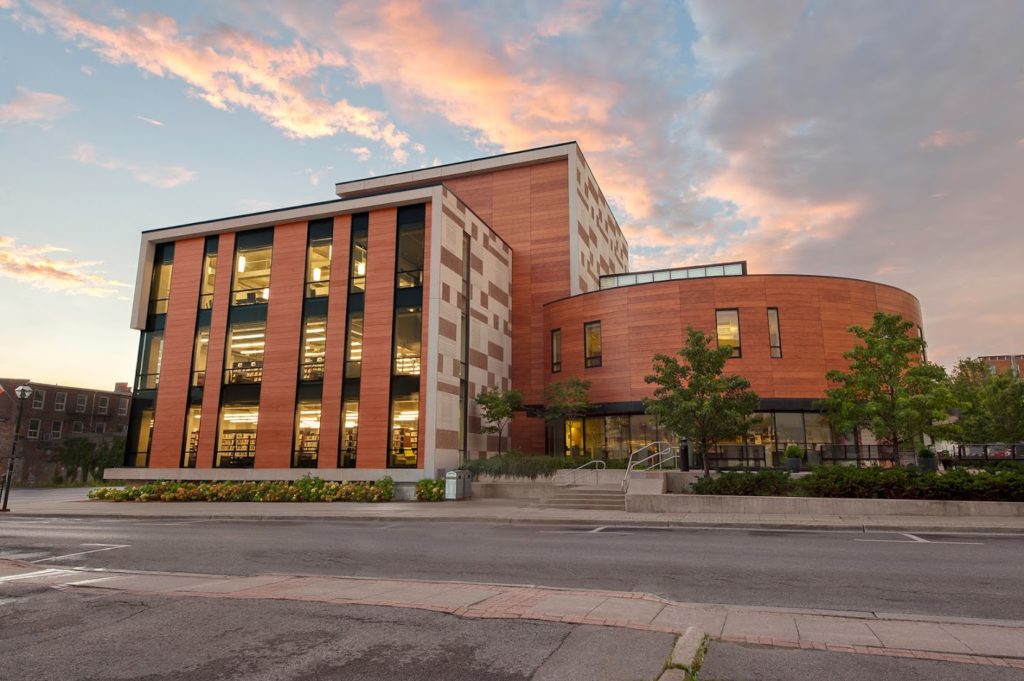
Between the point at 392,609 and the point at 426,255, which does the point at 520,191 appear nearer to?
the point at 426,255

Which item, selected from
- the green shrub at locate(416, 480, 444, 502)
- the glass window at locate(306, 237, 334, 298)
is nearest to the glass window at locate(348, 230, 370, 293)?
the glass window at locate(306, 237, 334, 298)

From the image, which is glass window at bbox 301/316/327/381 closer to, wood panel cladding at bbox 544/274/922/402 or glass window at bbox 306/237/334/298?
glass window at bbox 306/237/334/298

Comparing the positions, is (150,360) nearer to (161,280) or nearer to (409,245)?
(161,280)

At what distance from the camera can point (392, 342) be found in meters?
28.5

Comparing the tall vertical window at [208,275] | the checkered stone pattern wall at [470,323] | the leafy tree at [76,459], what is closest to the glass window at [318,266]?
the tall vertical window at [208,275]

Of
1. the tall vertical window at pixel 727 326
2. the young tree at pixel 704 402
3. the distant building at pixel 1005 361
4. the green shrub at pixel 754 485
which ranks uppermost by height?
the distant building at pixel 1005 361

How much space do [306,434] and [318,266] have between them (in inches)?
346

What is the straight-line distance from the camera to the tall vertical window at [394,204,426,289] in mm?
29406

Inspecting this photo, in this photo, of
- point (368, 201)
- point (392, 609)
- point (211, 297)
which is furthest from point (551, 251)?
point (392, 609)

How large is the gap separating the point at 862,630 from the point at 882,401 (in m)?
19.0

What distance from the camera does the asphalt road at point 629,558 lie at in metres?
7.91

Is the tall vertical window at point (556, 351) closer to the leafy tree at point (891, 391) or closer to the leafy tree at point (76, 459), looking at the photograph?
the leafy tree at point (891, 391)

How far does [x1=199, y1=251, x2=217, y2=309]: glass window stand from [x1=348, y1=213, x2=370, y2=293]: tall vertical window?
28.6 ft

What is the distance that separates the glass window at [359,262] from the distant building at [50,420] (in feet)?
155
